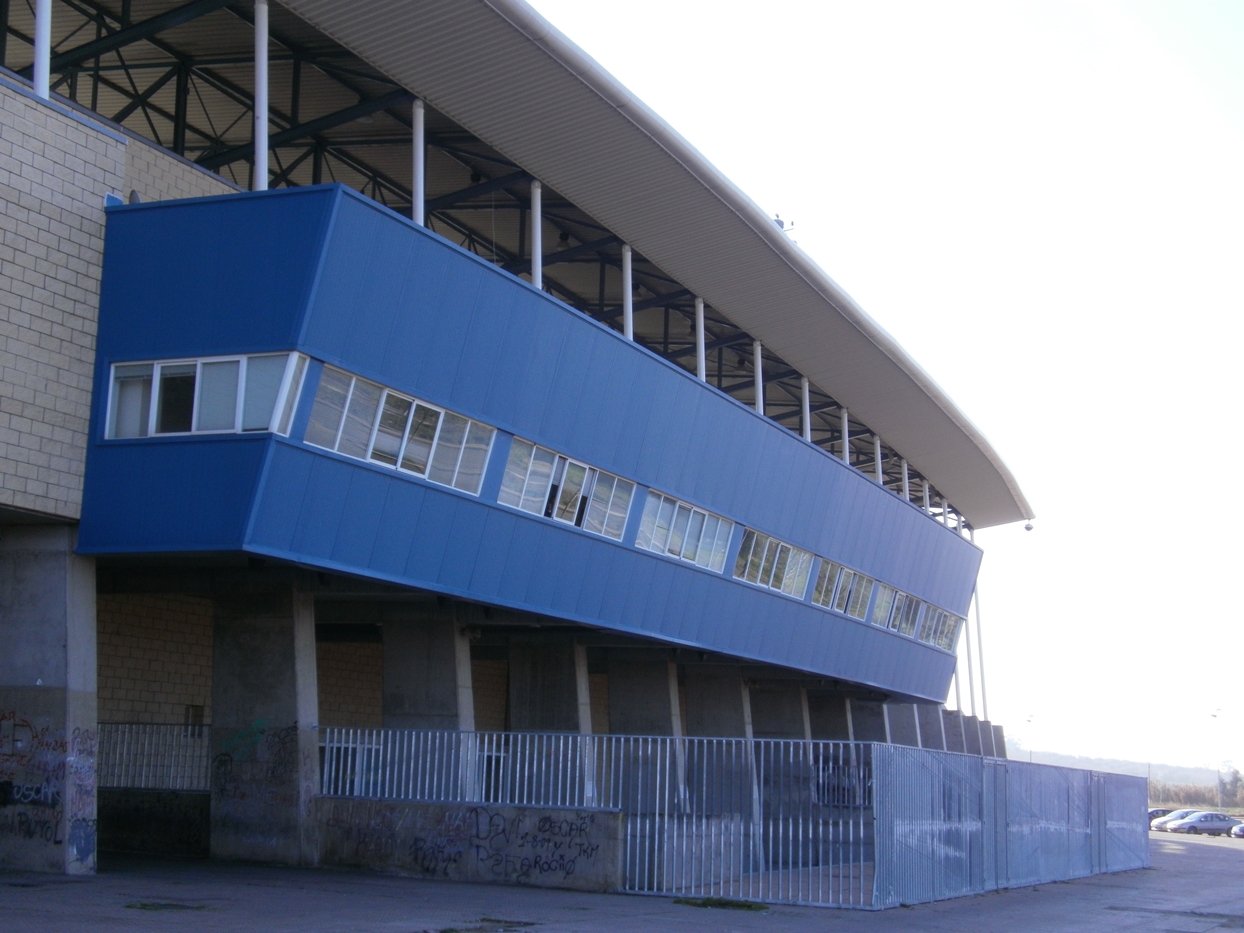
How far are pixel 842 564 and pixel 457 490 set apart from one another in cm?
1827

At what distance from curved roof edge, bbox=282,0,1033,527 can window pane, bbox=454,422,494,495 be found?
6.17 meters

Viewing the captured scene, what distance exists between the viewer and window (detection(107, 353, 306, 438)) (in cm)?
1903

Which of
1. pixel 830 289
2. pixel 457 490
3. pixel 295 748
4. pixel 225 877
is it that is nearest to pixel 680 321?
pixel 830 289

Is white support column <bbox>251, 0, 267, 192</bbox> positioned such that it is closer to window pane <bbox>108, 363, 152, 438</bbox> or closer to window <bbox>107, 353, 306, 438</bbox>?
window <bbox>107, 353, 306, 438</bbox>

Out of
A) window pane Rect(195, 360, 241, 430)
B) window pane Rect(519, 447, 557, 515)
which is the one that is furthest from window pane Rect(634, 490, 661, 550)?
window pane Rect(195, 360, 241, 430)

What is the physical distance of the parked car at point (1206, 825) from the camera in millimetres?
67375

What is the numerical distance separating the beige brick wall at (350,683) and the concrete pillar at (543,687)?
3.92 meters

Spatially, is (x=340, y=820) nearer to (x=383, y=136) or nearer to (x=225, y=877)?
(x=225, y=877)

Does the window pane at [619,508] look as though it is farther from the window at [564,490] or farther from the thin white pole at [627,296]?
the thin white pole at [627,296]

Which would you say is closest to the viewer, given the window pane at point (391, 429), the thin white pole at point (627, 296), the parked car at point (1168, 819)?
the window pane at point (391, 429)

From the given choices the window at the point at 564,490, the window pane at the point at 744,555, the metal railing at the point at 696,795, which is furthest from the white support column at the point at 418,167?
the window pane at the point at 744,555

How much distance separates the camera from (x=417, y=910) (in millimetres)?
15500

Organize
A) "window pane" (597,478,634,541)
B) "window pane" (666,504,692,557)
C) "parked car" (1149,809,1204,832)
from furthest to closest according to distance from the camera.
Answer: "parked car" (1149,809,1204,832) < "window pane" (666,504,692,557) < "window pane" (597,478,634,541)

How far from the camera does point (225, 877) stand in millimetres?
18531
